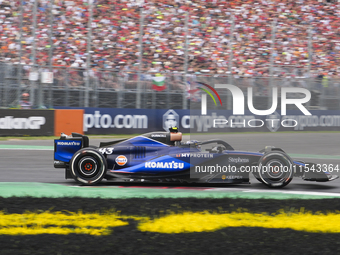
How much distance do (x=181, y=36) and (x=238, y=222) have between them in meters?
15.4

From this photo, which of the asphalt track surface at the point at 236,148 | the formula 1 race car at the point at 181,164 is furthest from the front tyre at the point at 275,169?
the asphalt track surface at the point at 236,148

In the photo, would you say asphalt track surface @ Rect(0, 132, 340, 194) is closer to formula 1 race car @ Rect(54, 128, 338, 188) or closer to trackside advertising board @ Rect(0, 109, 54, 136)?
formula 1 race car @ Rect(54, 128, 338, 188)

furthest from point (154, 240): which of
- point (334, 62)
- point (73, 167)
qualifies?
point (334, 62)

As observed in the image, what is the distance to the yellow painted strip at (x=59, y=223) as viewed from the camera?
168 inches

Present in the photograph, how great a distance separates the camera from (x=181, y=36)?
19.4 metres

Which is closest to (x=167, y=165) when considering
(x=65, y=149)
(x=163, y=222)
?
(x=65, y=149)

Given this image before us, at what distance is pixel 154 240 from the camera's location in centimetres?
402

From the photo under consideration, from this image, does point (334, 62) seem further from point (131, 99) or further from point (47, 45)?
point (47, 45)

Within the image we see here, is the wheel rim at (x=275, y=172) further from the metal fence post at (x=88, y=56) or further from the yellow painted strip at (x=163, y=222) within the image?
the metal fence post at (x=88, y=56)

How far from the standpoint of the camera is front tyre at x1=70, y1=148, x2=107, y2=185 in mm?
6816

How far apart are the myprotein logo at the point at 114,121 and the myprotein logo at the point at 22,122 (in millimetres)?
1636

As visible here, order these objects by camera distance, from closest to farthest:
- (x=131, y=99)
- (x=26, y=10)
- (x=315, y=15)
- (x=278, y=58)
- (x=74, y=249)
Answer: (x=74, y=249)
(x=131, y=99)
(x=26, y=10)
(x=278, y=58)
(x=315, y=15)

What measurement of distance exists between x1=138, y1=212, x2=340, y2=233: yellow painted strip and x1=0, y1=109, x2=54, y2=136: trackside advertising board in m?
11.1

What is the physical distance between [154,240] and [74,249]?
71 cm
